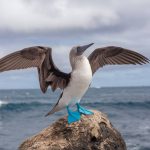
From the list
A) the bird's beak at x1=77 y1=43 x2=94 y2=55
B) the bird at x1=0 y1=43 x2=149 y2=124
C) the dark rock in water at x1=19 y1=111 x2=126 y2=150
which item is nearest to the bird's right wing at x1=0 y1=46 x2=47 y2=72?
the bird at x1=0 y1=43 x2=149 y2=124

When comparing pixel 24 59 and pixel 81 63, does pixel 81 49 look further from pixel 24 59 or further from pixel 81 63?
pixel 24 59

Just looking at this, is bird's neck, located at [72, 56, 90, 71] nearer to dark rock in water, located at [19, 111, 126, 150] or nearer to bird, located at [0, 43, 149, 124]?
bird, located at [0, 43, 149, 124]

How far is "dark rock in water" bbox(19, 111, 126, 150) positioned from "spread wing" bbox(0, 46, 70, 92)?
0.76m

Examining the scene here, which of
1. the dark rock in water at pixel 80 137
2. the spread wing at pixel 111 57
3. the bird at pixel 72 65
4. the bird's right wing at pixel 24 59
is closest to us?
the bird's right wing at pixel 24 59

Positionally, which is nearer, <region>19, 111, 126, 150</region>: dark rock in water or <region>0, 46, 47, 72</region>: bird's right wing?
<region>0, 46, 47, 72</region>: bird's right wing

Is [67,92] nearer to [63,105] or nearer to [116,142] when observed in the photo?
[63,105]

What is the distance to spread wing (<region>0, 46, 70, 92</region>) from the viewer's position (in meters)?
9.26

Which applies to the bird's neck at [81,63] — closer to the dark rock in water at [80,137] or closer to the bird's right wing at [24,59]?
the bird's right wing at [24,59]

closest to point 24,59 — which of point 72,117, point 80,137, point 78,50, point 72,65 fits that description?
point 72,65

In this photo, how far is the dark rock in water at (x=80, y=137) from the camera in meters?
9.54

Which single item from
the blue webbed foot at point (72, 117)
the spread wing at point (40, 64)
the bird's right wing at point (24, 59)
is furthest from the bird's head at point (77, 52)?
the blue webbed foot at point (72, 117)

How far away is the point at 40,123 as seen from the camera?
4256 cm

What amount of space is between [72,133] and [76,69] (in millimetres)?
1187

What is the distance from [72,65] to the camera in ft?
31.4
